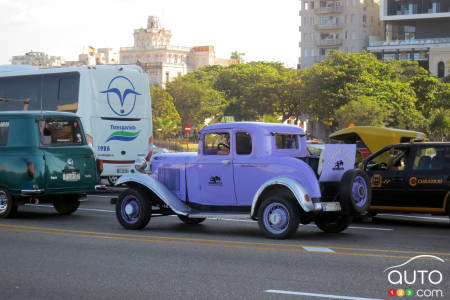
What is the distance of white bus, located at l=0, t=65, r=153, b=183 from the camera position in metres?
21.0

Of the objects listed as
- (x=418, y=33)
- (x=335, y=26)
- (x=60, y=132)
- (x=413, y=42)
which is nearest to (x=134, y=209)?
(x=60, y=132)

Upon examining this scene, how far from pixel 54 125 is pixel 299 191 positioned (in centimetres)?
625

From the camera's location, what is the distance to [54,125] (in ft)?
50.2

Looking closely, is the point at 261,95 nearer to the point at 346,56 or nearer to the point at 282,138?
the point at 346,56

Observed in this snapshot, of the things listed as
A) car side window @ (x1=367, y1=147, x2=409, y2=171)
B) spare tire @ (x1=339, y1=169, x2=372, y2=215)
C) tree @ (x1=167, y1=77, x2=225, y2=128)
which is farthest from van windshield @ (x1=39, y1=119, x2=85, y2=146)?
tree @ (x1=167, y1=77, x2=225, y2=128)

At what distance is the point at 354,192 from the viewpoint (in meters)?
11.9

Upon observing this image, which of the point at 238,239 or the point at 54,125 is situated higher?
the point at 54,125

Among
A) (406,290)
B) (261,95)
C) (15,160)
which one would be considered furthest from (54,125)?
(261,95)

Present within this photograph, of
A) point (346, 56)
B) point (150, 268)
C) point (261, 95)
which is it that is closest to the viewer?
point (150, 268)

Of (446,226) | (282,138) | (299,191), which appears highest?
(282,138)

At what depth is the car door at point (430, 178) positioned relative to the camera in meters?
13.9

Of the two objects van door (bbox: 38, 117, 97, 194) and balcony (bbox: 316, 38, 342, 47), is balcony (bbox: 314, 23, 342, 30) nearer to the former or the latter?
balcony (bbox: 316, 38, 342, 47)

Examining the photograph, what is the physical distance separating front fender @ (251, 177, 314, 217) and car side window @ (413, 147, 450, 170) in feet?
12.6

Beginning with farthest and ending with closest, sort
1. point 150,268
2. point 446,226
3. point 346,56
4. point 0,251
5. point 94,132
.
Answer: point 346,56 < point 94,132 < point 446,226 < point 0,251 < point 150,268
